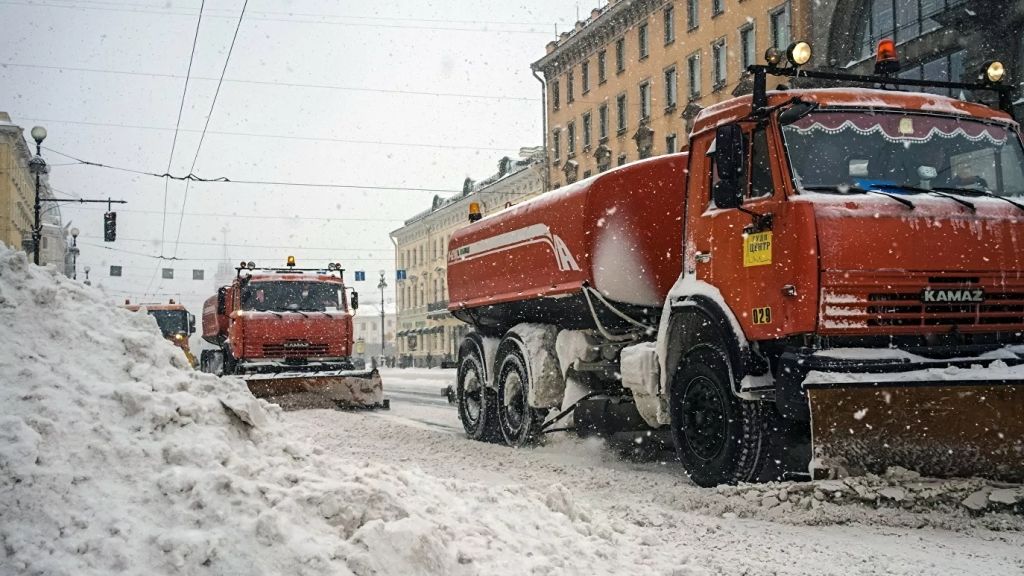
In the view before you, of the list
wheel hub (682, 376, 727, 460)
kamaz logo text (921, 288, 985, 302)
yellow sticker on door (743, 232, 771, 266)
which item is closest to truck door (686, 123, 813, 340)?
yellow sticker on door (743, 232, 771, 266)

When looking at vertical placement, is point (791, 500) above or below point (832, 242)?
below

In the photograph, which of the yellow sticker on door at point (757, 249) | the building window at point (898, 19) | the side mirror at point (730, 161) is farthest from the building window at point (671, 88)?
the yellow sticker on door at point (757, 249)

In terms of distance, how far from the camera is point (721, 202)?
23.1 ft

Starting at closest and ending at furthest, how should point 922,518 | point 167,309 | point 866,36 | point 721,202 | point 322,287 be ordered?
point 922,518, point 721,202, point 322,287, point 866,36, point 167,309

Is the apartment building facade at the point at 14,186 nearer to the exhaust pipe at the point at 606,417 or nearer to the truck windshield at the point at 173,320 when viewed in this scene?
the truck windshield at the point at 173,320

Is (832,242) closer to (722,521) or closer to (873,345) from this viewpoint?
(873,345)

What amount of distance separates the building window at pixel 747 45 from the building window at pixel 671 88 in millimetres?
4912

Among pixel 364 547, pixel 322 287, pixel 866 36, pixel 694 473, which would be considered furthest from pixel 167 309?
pixel 364 547

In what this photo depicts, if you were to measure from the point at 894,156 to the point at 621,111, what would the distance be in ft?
127

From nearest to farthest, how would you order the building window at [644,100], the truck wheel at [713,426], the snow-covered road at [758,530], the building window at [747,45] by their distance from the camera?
the snow-covered road at [758,530]
the truck wheel at [713,426]
the building window at [747,45]
the building window at [644,100]

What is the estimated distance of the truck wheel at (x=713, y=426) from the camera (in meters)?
6.86

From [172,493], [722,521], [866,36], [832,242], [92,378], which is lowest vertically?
[722,521]

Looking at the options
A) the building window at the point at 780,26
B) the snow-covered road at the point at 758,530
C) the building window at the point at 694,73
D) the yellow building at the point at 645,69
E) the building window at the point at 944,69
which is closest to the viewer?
the snow-covered road at the point at 758,530

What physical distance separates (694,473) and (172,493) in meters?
4.41
